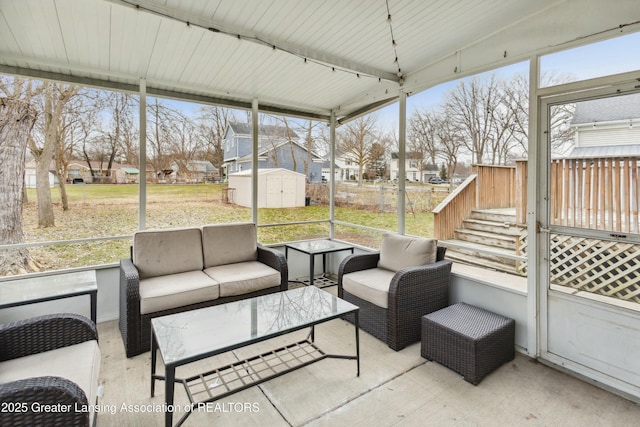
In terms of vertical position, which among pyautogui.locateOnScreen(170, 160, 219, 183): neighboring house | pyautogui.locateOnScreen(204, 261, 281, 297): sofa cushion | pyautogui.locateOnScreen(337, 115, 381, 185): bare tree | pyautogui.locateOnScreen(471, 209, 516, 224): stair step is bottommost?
pyautogui.locateOnScreen(204, 261, 281, 297): sofa cushion

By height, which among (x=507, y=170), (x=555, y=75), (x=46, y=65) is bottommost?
(x=507, y=170)

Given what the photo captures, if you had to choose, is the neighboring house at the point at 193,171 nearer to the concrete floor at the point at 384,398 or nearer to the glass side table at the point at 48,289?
the glass side table at the point at 48,289

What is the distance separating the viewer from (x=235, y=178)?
4.65 meters

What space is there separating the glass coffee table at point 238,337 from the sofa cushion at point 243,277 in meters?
0.60

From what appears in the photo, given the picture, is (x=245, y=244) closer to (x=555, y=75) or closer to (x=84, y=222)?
(x=84, y=222)

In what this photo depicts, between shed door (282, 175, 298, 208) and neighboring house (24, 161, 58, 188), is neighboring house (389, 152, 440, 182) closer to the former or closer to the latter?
shed door (282, 175, 298, 208)

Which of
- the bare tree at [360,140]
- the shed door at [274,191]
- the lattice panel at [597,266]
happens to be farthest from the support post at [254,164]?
the lattice panel at [597,266]

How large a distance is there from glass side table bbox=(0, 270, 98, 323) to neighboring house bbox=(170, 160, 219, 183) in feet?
5.11

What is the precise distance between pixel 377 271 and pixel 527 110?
2.13 m

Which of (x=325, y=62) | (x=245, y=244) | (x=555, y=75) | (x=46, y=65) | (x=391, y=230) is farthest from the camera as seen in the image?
(x=391, y=230)

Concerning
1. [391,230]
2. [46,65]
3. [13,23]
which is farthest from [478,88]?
[46,65]

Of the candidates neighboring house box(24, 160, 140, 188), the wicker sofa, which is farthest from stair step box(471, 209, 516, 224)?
neighboring house box(24, 160, 140, 188)

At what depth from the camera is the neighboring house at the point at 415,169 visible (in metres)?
3.81

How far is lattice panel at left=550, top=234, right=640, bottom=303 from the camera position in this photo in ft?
7.70
